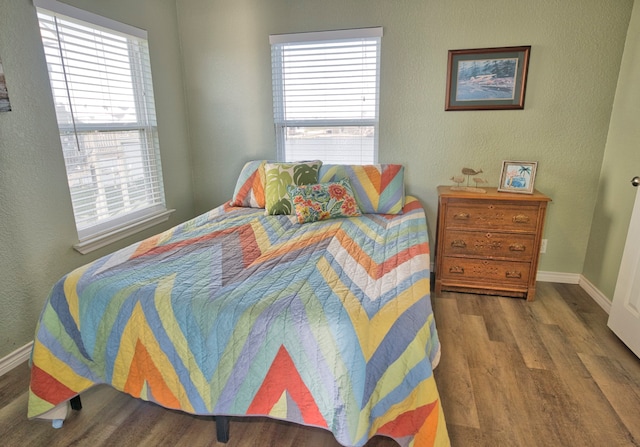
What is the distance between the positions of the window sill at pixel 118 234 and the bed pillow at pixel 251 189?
24.3 inches

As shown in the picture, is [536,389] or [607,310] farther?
[607,310]

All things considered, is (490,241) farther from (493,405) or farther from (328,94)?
(328,94)

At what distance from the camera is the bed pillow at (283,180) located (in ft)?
8.93

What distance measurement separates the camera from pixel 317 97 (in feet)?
10.4

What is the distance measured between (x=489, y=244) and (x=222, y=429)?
2.07 m

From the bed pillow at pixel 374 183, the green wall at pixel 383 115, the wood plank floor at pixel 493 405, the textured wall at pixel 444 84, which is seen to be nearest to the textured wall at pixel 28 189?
the green wall at pixel 383 115

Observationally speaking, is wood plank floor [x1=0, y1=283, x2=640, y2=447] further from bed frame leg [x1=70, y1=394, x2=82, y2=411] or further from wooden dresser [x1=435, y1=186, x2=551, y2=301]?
wooden dresser [x1=435, y1=186, x2=551, y2=301]

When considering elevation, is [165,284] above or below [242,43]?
below

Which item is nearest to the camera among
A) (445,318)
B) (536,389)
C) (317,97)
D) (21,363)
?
(536,389)

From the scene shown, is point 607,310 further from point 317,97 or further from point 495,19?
point 317,97

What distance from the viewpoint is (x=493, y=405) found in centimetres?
179

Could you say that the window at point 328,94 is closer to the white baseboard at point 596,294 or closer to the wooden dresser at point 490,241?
the wooden dresser at point 490,241

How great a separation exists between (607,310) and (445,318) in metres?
1.10

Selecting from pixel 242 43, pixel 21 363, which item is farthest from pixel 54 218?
pixel 242 43
